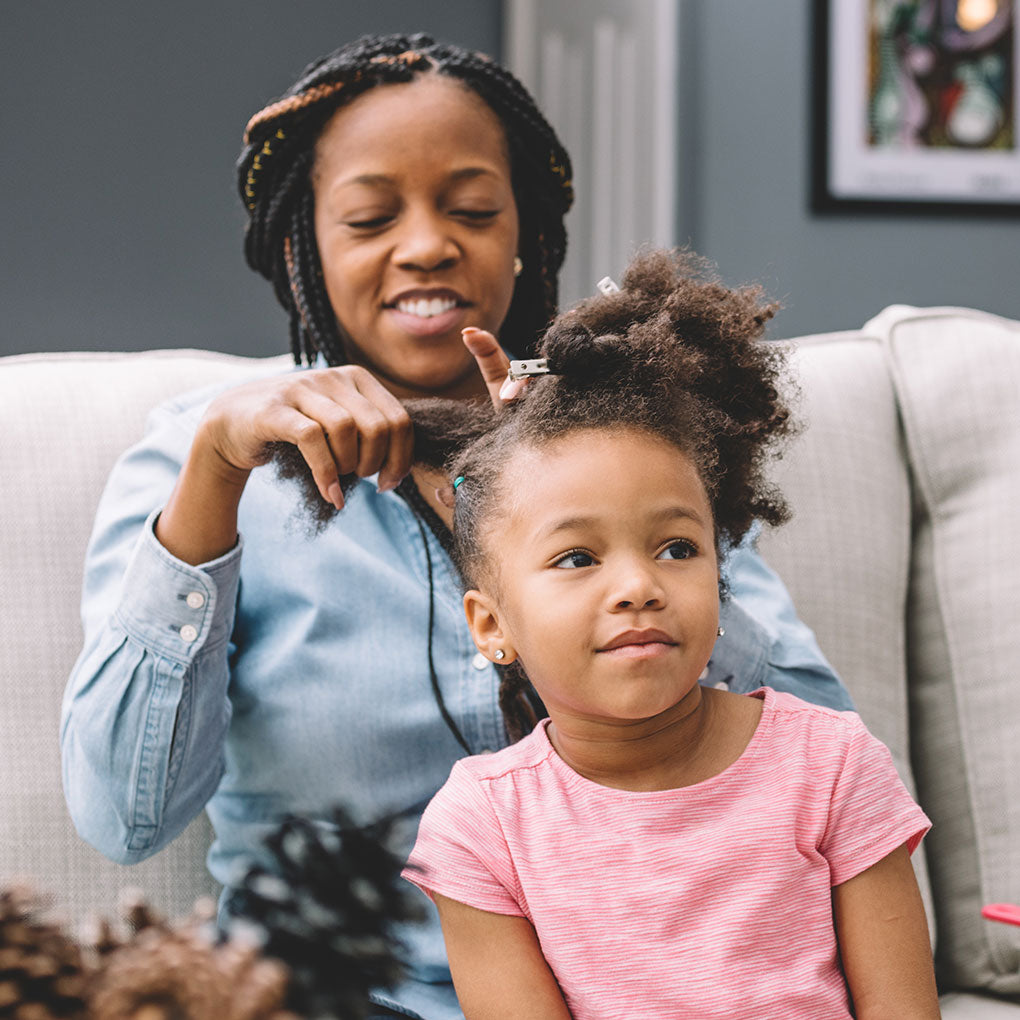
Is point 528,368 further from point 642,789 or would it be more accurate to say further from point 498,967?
point 498,967

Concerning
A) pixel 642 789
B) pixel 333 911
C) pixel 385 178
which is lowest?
pixel 642 789

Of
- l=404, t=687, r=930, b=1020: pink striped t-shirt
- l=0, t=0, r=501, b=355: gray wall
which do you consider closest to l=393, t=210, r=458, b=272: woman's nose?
l=404, t=687, r=930, b=1020: pink striped t-shirt

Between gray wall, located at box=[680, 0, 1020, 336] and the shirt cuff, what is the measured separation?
1.55 meters

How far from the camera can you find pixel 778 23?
2262mm

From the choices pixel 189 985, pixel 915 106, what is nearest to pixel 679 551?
pixel 189 985

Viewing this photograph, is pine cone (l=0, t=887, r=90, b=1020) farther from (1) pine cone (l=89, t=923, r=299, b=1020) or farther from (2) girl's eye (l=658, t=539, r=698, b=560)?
(2) girl's eye (l=658, t=539, r=698, b=560)

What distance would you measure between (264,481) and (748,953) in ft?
1.82

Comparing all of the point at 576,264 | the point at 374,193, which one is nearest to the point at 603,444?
the point at 374,193

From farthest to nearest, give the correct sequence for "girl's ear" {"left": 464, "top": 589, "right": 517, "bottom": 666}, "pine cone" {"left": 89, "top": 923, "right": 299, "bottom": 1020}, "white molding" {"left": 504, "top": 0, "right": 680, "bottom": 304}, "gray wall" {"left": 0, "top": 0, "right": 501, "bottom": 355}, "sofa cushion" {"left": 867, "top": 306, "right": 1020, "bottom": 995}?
"white molding" {"left": 504, "top": 0, "right": 680, "bottom": 304} → "gray wall" {"left": 0, "top": 0, "right": 501, "bottom": 355} → "sofa cushion" {"left": 867, "top": 306, "right": 1020, "bottom": 995} → "girl's ear" {"left": 464, "top": 589, "right": 517, "bottom": 666} → "pine cone" {"left": 89, "top": 923, "right": 299, "bottom": 1020}

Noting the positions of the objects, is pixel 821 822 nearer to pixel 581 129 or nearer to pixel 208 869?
pixel 208 869

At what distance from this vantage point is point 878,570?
4.20 ft

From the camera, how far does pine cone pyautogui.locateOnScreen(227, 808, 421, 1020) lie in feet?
1.36

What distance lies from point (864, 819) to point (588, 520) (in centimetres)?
27

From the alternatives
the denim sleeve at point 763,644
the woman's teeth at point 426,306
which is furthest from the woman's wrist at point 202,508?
the denim sleeve at point 763,644
